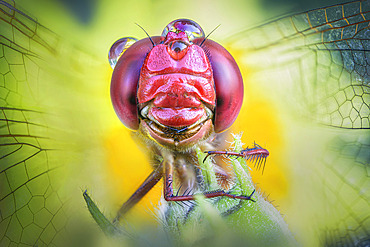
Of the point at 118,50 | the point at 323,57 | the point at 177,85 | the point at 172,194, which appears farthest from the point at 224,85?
the point at 323,57

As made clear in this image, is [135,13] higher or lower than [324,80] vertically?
higher

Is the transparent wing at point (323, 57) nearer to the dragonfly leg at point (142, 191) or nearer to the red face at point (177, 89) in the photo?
the red face at point (177, 89)

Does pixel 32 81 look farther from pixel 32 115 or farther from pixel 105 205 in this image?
pixel 105 205

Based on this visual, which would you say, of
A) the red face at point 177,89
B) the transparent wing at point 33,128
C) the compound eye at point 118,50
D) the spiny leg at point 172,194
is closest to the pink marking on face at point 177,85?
the red face at point 177,89

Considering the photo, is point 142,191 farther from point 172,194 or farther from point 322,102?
point 322,102

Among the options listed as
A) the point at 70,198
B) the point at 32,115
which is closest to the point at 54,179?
the point at 70,198

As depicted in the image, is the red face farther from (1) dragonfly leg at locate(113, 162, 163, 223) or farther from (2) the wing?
(2) the wing

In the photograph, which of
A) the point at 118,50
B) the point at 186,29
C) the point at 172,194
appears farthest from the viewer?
the point at 118,50
